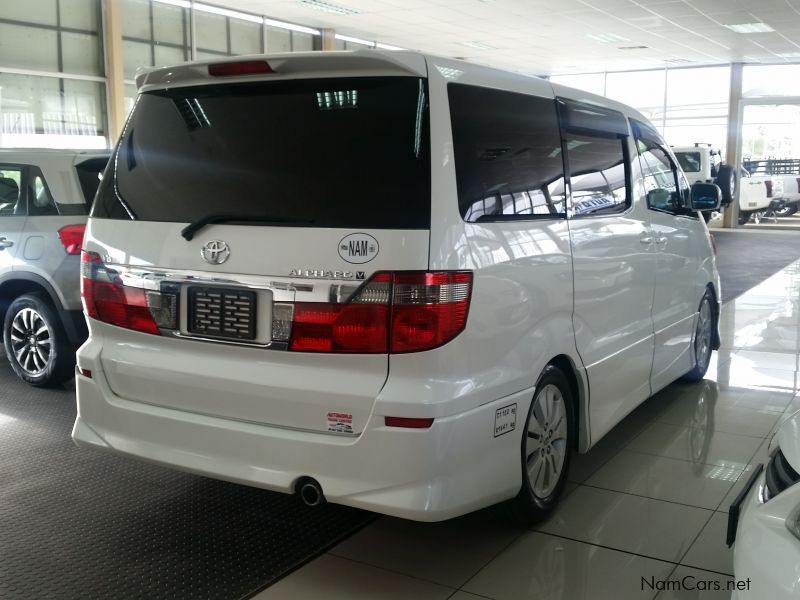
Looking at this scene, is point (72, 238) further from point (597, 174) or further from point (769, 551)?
point (769, 551)

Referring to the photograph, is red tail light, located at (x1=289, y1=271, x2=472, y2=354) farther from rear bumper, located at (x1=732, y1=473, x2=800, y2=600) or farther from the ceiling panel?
the ceiling panel

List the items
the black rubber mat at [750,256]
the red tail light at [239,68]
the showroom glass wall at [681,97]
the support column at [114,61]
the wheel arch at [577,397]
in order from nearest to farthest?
1. the red tail light at [239,68]
2. the wheel arch at [577,397]
3. the black rubber mat at [750,256]
4. the support column at [114,61]
5. the showroom glass wall at [681,97]

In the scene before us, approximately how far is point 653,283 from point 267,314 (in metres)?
2.14

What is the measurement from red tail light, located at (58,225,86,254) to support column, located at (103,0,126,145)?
8.76m

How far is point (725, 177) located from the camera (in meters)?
17.0

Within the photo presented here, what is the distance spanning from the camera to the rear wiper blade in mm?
2555

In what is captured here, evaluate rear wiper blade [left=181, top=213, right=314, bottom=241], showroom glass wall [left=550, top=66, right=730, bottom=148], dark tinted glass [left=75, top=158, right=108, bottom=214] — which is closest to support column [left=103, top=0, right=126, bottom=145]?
dark tinted glass [left=75, top=158, right=108, bottom=214]

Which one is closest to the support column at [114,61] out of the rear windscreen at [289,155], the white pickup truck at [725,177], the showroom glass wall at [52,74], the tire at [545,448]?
the showroom glass wall at [52,74]

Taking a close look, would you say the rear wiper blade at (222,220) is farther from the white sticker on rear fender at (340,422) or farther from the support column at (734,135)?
the support column at (734,135)

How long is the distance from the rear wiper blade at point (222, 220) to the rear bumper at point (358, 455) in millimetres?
585

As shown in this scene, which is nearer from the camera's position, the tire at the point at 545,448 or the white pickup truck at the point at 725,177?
the tire at the point at 545,448

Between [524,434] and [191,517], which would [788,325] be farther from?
[191,517]

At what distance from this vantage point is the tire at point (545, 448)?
297 centimetres

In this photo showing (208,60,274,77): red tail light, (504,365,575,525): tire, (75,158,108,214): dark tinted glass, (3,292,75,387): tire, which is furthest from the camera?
(75,158,108,214): dark tinted glass
